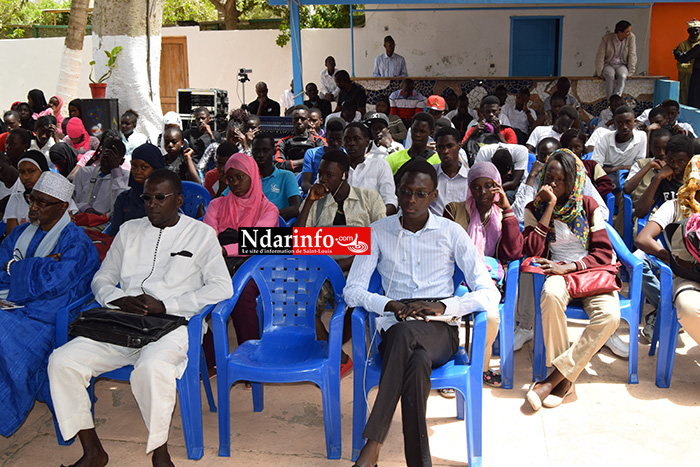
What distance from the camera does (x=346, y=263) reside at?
155 inches

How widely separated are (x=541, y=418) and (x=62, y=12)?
22096 mm

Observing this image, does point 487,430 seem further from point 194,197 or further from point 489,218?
point 194,197

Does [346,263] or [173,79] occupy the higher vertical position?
[173,79]

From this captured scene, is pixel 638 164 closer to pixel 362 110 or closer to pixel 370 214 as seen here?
pixel 370 214

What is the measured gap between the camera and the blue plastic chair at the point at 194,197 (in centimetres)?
483

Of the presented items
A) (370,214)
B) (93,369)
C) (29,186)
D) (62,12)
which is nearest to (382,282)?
(370,214)

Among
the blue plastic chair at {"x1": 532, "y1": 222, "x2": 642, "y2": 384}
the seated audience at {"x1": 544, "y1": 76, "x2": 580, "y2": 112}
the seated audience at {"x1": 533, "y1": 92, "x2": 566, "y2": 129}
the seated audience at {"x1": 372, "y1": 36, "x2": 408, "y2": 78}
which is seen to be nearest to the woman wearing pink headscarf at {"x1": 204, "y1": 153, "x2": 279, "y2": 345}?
the blue plastic chair at {"x1": 532, "y1": 222, "x2": 642, "y2": 384}

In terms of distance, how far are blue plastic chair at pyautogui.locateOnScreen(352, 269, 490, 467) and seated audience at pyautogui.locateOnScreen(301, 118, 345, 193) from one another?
246 cm

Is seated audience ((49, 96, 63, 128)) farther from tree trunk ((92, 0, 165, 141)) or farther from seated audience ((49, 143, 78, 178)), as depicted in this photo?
seated audience ((49, 143, 78, 178))

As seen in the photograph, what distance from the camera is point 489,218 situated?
3863 millimetres

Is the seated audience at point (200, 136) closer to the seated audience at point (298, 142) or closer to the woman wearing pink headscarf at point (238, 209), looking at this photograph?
the seated audience at point (298, 142)

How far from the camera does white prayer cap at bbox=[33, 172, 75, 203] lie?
11.3ft

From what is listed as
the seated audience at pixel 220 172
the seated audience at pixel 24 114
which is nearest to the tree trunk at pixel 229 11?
the seated audience at pixel 24 114

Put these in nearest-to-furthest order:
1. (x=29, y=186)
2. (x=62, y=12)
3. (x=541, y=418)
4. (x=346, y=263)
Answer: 1. (x=541, y=418)
2. (x=346, y=263)
3. (x=29, y=186)
4. (x=62, y=12)
